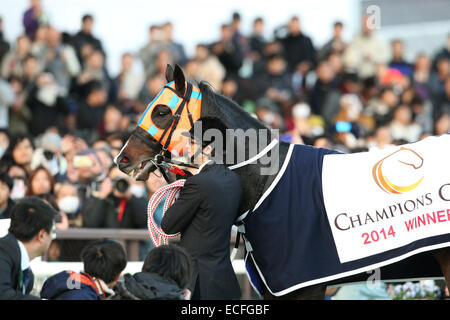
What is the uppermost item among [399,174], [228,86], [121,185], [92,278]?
[228,86]

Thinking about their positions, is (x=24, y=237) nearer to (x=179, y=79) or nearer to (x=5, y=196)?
(x=179, y=79)

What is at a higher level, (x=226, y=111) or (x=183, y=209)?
(x=226, y=111)

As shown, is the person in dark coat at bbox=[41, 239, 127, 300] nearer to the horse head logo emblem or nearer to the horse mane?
the horse mane

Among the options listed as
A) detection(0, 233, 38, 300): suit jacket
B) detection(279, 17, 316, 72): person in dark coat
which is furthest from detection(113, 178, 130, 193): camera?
detection(279, 17, 316, 72): person in dark coat

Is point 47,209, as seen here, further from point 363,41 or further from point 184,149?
point 363,41

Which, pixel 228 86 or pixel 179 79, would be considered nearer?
pixel 179 79

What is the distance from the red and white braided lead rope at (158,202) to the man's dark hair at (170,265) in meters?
0.75

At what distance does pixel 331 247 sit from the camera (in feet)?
12.6

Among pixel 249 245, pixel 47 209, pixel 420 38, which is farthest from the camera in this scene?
pixel 420 38

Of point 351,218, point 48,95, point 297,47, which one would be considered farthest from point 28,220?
point 297,47

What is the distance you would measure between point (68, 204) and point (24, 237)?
2.67m

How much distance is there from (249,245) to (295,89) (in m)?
7.28

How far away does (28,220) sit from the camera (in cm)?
358

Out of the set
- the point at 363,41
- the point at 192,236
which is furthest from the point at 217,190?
the point at 363,41
